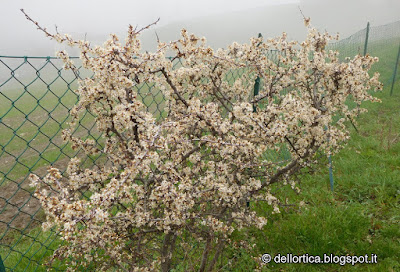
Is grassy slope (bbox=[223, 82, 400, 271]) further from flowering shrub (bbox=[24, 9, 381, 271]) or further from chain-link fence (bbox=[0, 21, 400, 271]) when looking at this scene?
chain-link fence (bbox=[0, 21, 400, 271])

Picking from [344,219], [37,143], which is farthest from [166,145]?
[37,143]

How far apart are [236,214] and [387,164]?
146 inches

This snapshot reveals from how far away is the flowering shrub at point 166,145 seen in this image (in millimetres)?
1838

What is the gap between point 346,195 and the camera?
4223 millimetres

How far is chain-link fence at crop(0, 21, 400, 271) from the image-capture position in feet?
7.98

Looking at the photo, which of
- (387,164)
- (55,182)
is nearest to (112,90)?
(55,182)

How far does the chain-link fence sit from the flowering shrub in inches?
10.5

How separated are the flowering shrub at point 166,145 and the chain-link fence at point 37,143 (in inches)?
10.5

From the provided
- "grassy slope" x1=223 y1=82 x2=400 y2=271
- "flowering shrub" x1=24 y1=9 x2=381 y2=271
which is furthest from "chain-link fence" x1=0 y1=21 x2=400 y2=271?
"grassy slope" x1=223 y1=82 x2=400 y2=271

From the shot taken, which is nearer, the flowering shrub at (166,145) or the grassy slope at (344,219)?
the flowering shrub at (166,145)

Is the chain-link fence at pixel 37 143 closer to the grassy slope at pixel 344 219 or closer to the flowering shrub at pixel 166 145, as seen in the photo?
the flowering shrub at pixel 166 145

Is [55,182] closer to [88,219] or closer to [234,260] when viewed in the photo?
[88,219]

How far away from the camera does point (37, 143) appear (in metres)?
9.94

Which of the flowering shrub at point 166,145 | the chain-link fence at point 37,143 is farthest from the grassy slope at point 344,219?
the chain-link fence at point 37,143
